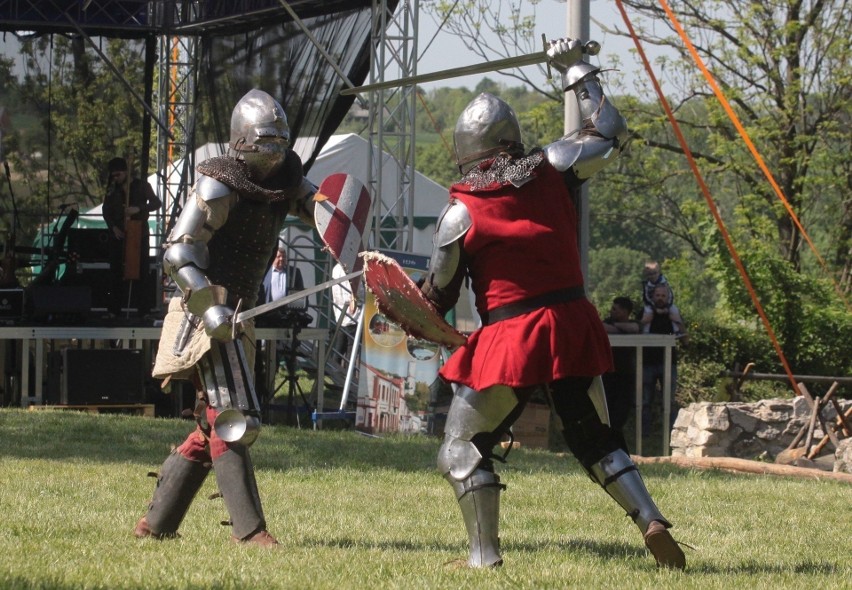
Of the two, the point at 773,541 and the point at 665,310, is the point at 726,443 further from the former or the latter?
the point at 773,541

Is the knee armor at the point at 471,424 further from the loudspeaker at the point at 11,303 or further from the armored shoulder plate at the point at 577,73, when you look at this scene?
the loudspeaker at the point at 11,303

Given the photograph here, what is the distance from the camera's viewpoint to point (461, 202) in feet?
14.1

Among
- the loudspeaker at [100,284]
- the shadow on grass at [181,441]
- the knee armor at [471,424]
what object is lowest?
the shadow on grass at [181,441]

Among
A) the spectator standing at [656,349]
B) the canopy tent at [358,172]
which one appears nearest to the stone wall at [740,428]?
the spectator standing at [656,349]

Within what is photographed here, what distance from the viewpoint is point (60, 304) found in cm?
1173

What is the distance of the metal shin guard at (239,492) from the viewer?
462cm

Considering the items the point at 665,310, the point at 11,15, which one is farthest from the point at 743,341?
the point at 11,15

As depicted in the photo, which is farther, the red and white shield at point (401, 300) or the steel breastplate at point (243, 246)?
the steel breastplate at point (243, 246)

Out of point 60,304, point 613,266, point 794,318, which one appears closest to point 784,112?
point 794,318

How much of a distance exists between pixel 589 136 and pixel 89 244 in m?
9.67

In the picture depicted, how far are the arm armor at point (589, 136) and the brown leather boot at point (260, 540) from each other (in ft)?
5.26

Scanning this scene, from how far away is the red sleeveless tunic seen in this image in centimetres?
423

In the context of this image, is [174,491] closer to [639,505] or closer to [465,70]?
[639,505]

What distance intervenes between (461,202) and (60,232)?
9564mm
